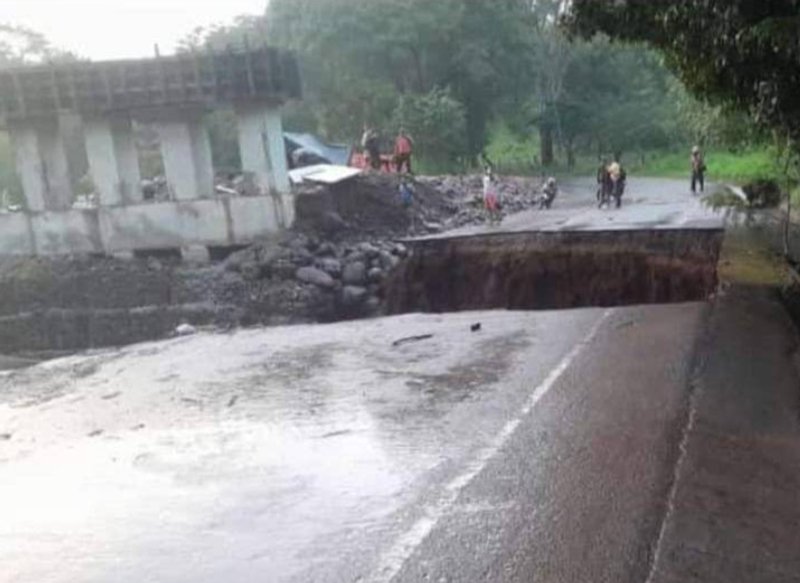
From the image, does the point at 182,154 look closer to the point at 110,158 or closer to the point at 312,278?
the point at 110,158

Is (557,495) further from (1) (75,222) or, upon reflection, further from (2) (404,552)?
(1) (75,222)

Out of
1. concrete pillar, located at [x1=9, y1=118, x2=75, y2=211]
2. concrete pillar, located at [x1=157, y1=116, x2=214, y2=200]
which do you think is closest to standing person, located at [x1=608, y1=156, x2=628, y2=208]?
concrete pillar, located at [x1=157, y1=116, x2=214, y2=200]

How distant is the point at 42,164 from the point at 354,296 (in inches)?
435

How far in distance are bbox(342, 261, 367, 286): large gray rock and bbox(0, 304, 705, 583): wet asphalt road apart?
9.45 meters

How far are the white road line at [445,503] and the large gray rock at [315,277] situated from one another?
508 inches

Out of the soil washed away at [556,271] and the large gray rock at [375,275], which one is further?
the large gray rock at [375,275]

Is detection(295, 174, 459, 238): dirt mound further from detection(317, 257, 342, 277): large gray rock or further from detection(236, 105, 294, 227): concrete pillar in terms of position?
detection(317, 257, 342, 277): large gray rock

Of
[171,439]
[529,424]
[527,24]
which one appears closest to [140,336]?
[171,439]

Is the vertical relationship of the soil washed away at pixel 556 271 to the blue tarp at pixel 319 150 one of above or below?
below

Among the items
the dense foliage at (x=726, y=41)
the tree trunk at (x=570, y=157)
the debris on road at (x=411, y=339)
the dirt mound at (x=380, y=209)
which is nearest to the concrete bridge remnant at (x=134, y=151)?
the dirt mound at (x=380, y=209)

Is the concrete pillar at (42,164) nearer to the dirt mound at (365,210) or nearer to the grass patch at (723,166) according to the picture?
the dirt mound at (365,210)

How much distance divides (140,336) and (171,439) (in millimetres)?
13599

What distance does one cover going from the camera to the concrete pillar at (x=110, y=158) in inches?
965

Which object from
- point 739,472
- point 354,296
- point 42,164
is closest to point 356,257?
point 354,296
